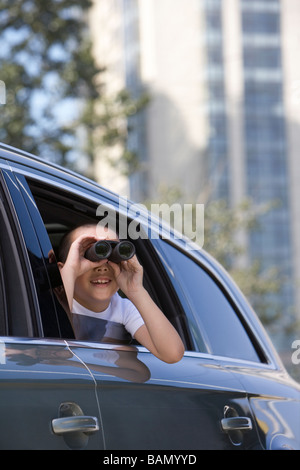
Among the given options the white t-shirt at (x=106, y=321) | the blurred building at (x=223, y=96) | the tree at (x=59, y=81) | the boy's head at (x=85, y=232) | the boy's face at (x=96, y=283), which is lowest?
the white t-shirt at (x=106, y=321)

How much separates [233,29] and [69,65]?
50189 mm

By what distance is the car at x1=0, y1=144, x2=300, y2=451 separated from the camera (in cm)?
207

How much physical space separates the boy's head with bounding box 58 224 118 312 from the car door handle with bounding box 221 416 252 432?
19.0 inches

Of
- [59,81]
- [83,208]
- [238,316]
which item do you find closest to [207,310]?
[238,316]

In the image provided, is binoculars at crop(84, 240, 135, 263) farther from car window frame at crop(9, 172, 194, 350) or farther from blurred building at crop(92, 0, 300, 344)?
blurred building at crop(92, 0, 300, 344)

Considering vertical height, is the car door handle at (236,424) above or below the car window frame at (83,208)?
below

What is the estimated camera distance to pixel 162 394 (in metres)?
2.47

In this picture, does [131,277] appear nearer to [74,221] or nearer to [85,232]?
[85,232]

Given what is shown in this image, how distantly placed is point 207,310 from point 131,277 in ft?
2.36

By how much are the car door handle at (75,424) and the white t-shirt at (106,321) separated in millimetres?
590

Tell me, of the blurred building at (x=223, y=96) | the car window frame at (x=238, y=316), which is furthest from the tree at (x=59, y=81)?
the blurred building at (x=223, y=96)

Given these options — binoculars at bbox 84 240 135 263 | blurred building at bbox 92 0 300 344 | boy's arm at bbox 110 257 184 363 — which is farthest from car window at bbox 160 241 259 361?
blurred building at bbox 92 0 300 344

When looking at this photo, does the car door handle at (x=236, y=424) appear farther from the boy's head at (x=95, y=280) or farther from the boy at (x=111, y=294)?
the boy's head at (x=95, y=280)

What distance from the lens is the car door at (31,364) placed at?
1936mm
